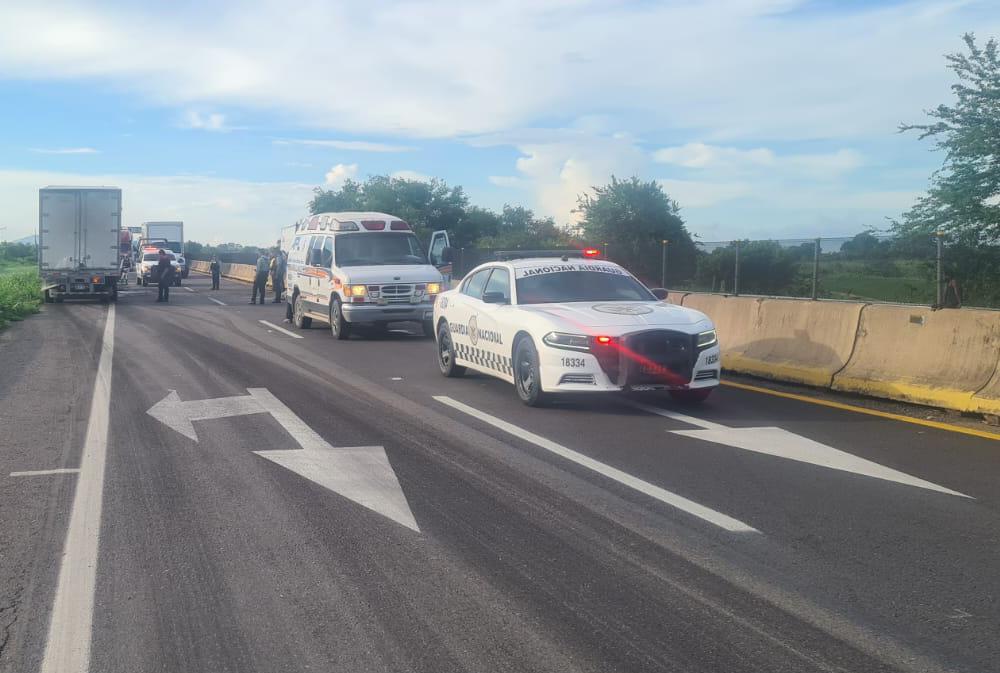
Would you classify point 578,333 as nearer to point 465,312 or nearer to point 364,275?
point 465,312

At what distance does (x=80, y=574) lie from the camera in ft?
17.4

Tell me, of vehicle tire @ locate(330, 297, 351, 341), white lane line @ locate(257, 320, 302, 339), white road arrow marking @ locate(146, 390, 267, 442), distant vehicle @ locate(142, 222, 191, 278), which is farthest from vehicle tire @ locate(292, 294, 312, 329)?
distant vehicle @ locate(142, 222, 191, 278)

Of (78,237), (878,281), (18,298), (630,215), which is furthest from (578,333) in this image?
(630,215)

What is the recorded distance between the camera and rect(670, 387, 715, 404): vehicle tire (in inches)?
432

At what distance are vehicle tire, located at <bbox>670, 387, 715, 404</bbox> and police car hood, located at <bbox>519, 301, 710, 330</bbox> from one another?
739 millimetres

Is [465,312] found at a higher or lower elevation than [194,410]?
higher

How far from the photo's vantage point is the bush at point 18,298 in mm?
26180

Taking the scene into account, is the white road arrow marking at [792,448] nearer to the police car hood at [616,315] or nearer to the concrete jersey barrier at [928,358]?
the police car hood at [616,315]

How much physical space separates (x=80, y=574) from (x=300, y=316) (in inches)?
689

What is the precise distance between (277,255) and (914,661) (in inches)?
1384

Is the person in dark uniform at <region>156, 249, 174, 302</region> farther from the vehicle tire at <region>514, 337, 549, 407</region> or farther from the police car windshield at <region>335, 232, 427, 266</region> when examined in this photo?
the vehicle tire at <region>514, 337, 549, 407</region>

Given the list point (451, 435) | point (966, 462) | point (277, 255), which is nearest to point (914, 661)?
point (966, 462)

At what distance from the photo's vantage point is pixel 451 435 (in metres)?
9.14

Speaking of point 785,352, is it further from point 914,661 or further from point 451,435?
point 914,661
